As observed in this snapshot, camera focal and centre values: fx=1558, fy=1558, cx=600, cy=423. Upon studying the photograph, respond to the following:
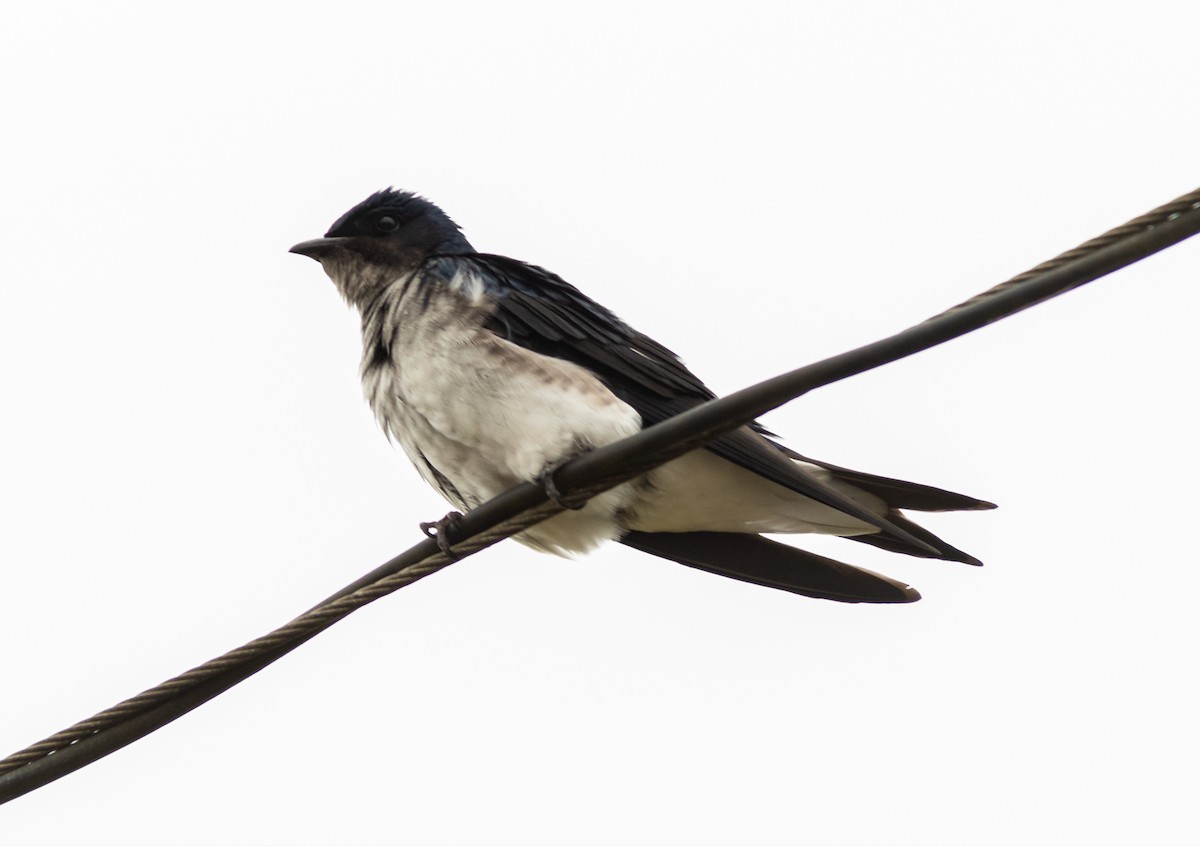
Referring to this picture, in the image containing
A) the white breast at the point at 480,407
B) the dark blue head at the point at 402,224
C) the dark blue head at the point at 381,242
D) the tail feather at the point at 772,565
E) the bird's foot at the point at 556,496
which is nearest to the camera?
the bird's foot at the point at 556,496

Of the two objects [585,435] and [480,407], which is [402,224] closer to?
[480,407]

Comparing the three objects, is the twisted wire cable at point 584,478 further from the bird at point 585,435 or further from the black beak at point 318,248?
the black beak at point 318,248

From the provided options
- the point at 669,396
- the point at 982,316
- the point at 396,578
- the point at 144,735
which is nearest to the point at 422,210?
the point at 669,396

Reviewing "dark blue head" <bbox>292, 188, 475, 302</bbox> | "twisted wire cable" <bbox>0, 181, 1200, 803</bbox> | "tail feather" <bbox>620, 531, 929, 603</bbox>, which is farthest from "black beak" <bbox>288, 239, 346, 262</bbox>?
"twisted wire cable" <bbox>0, 181, 1200, 803</bbox>

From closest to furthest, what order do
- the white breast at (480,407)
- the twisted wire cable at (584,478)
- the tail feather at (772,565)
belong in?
the twisted wire cable at (584,478)
the white breast at (480,407)
the tail feather at (772,565)

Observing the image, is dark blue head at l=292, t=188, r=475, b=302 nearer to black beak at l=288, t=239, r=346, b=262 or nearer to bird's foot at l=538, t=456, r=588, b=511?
black beak at l=288, t=239, r=346, b=262

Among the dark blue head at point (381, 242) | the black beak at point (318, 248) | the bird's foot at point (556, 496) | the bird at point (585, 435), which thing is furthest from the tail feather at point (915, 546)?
the black beak at point (318, 248)

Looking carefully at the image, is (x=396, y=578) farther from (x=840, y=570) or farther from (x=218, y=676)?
(x=840, y=570)
